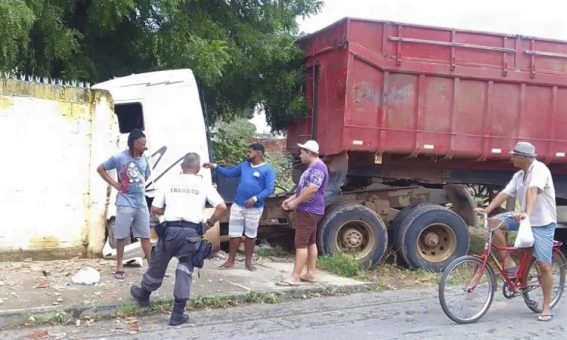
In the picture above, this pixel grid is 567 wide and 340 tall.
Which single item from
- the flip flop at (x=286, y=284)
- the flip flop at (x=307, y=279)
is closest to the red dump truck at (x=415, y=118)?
the flip flop at (x=307, y=279)

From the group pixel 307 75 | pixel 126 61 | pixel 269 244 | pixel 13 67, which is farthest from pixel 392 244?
pixel 13 67

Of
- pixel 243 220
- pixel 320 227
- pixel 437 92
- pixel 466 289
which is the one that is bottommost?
pixel 466 289

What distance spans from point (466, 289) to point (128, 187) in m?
3.53

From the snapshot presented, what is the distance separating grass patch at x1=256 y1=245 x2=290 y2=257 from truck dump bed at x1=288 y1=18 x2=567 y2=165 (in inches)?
67.3

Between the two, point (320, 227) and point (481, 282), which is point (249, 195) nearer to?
point (320, 227)

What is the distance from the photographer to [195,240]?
5.81 metres

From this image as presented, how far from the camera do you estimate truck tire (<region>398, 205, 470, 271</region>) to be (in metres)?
9.02

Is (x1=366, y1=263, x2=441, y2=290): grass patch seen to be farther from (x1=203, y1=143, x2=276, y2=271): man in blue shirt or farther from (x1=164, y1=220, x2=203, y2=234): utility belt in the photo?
(x1=164, y1=220, x2=203, y2=234): utility belt

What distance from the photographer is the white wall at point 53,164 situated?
7516 mm

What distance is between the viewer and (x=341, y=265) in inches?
325

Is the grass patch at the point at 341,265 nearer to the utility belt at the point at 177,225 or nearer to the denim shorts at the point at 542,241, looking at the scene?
the denim shorts at the point at 542,241

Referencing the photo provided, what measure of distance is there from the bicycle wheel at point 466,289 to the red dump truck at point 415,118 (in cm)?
283

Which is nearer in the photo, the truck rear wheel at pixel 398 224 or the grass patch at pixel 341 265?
the grass patch at pixel 341 265

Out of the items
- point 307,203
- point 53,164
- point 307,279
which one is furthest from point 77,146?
point 307,279
